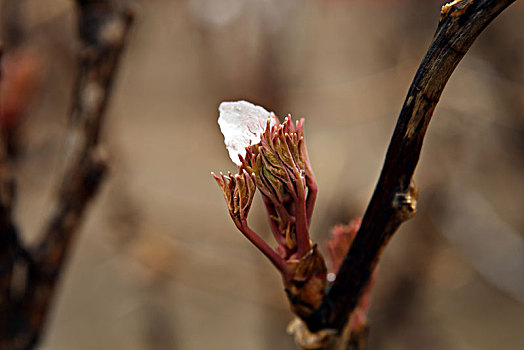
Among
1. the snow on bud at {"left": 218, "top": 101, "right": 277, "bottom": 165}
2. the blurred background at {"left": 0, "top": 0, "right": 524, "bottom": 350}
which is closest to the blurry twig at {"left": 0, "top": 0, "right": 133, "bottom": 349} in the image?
the blurred background at {"left": 0, "top": 0, "right": 524, "bottom": 350}

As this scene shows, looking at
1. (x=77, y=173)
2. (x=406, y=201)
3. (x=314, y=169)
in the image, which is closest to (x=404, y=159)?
(x=406, y=201)

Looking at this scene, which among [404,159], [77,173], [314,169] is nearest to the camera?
[404,159]

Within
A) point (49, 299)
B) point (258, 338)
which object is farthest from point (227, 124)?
point (258, 338)

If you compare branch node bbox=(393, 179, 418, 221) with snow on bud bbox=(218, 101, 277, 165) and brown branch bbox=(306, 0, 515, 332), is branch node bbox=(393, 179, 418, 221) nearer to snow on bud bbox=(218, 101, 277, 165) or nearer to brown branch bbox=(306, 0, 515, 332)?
brown branch bbox=(306, 0, 515, 332)

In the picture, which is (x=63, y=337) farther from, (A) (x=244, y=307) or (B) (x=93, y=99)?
(B) (x=93, y=99)

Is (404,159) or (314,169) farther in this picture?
(314,169)

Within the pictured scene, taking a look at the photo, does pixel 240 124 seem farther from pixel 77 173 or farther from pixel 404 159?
pixel 77 173
